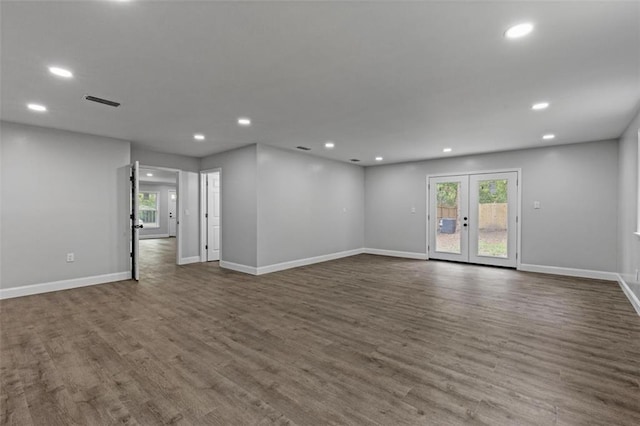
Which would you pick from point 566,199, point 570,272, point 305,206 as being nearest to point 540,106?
point 566,199

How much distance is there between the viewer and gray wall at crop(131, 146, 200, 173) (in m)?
6.20

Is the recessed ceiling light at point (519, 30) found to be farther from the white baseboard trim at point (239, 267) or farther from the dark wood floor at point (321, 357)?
the white baseboard trim at point (239, 267)

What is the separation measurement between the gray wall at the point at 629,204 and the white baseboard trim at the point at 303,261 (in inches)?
205

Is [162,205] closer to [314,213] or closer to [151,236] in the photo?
[151,236]

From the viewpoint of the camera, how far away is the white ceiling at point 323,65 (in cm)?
192

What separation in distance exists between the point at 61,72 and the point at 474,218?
7210mm

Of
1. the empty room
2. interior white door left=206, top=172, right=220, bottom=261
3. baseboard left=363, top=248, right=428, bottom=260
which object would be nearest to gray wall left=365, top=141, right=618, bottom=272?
the empty room

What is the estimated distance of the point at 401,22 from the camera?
200 cm

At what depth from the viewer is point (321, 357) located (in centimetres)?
255

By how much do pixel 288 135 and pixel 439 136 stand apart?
2551mm

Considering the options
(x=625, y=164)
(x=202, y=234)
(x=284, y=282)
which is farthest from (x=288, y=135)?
(x=625, y=164)

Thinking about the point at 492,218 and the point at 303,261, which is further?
the point at 303,261

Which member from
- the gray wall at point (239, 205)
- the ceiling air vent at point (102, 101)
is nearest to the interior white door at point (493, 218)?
the gray wall at point (239, 205)

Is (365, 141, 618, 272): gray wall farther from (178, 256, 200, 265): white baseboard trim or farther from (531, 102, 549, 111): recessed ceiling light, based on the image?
(178, 256, 200, 265): white baseboard trim
